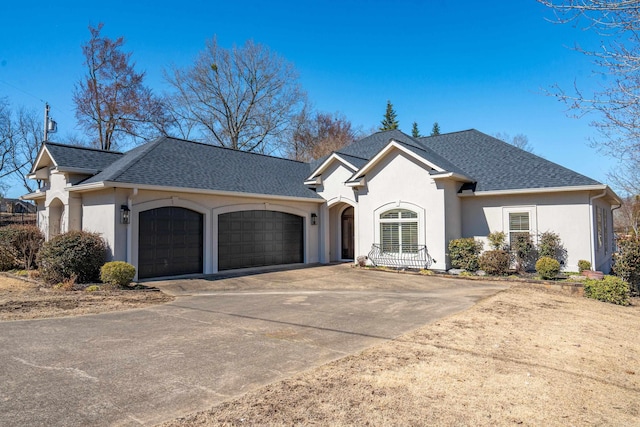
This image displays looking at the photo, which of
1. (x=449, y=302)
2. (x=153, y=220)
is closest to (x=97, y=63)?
(x=153, y=220)

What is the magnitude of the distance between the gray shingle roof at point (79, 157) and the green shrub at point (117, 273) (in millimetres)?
5261

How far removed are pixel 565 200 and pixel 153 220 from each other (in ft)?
47.8

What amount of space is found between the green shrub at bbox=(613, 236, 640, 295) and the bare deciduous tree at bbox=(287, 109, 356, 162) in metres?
27.3

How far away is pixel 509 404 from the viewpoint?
4125 mm

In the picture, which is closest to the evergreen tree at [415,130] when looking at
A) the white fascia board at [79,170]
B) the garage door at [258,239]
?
the garage door at [258,239]

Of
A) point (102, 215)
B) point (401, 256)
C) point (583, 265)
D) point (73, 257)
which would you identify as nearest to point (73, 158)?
point (102, 215)

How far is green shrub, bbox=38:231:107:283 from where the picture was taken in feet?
39.4

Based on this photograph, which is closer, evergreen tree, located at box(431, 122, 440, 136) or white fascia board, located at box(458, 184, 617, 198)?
white fascia board, located at box(458, 184, 617, 198)

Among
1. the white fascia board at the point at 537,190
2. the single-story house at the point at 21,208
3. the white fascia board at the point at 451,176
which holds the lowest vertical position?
the white fascia board at the point at 537,190

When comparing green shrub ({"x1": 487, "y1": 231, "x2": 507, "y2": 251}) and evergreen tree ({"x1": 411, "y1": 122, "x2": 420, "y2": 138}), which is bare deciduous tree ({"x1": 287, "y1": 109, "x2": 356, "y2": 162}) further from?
green shrub ({"x1": 487, "y1": 231, "x2": 507, "y2": 251})

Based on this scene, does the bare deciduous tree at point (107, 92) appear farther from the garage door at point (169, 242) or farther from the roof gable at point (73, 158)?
the garage door at point (169, 242)

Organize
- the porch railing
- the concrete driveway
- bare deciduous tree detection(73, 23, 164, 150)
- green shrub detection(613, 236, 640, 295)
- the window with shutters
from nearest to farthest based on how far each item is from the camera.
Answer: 1. the concrete driveway
2. green shrub detection(613, 236, 640, 295)
3. the window with shutters
4. the porch railing
5. bare deciduous tree detection(73, 23, 164, 150)

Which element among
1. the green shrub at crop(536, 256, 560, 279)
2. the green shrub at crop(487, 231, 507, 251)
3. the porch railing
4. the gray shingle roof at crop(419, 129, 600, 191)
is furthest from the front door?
the green shrub at crop(536, 256, 560, 279)

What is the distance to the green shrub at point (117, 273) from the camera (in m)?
11.4
